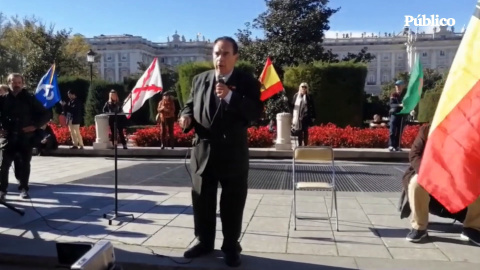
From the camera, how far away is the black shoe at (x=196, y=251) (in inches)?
188

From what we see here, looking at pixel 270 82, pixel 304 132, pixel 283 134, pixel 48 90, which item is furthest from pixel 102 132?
pixel 304 132

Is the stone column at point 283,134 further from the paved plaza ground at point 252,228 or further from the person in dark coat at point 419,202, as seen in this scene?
the person in dark coat at point 419,202

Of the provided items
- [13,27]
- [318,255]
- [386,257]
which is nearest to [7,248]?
[318,255]

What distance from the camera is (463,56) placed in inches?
121

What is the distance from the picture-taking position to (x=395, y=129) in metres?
13.6

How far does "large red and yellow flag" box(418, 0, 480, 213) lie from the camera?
3012 millimetres

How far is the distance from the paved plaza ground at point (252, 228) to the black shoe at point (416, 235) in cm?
9

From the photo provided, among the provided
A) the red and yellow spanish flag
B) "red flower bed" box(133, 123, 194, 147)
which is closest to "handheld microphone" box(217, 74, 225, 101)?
the red and yellow spanish flag

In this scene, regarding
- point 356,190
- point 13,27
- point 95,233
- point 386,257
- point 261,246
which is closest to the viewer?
point 386,257

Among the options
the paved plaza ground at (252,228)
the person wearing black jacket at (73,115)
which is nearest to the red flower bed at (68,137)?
the person wearing black jacket at (73,115)

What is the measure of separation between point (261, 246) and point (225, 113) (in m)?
1.59

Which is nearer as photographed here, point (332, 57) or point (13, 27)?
point (332, 57)

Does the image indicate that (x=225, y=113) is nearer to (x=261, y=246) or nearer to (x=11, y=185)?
(x=261, y=246)

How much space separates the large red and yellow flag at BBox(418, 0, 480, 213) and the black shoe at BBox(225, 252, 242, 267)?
2.00m
